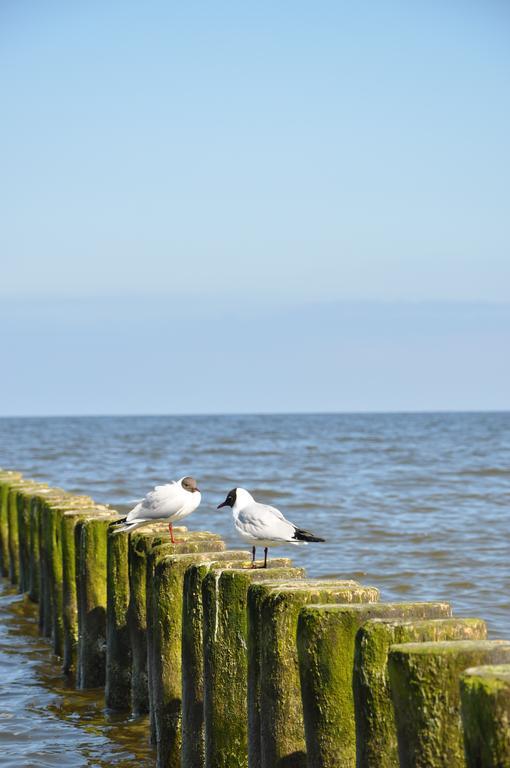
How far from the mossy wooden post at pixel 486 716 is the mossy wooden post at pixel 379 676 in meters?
0.66

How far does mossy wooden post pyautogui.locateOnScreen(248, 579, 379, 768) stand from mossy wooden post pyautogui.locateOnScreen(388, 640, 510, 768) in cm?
100

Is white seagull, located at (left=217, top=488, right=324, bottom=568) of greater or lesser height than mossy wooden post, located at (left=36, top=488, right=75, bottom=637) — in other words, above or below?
above

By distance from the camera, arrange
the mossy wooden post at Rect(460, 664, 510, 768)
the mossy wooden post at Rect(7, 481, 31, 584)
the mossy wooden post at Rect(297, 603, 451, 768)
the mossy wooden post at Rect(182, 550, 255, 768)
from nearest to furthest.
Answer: the mossy wooden post at Rect(460, 664, 510, 768)
the mossy wooden post at Rect(297, 603, 451, 768)
the mossy wooden post at Rect(182, 550, 255, 768)
the mossy wooden post at Rect(7, 481, 31, 584)

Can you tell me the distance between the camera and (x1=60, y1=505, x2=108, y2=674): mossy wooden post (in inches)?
355

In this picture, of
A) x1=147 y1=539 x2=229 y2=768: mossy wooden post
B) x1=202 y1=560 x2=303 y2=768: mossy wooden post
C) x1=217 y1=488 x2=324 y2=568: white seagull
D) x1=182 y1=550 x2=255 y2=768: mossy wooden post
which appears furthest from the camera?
x1=217 y1=488 x2=324 y2=568: white seagull

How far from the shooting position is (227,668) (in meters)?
5.33

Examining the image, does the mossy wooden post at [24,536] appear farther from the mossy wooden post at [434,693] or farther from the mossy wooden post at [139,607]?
the mossy wooden post at [434,693]

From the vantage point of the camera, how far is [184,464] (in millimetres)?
37281

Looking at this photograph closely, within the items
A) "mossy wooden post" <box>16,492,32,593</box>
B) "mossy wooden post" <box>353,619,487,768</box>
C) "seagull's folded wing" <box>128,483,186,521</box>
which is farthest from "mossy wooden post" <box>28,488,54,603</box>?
"mossy wooden post" <box>353,619,487,768</box>

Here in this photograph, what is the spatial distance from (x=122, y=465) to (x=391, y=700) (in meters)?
32.1

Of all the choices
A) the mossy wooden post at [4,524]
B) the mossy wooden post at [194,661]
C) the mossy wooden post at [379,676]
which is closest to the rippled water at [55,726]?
the mossy wooden post at [194,661]

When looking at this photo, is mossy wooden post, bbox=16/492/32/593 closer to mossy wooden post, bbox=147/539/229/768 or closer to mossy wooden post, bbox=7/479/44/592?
mossy wooden post, bbox=7/479/44/592

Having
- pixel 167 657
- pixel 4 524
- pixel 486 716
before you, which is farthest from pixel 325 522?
pixel 486 716

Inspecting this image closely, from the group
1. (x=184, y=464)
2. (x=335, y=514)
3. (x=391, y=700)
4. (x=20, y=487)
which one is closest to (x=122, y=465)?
(x=184, y=464)
